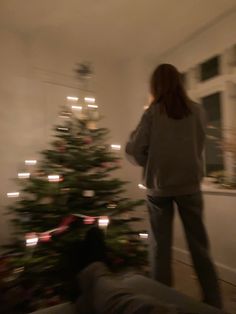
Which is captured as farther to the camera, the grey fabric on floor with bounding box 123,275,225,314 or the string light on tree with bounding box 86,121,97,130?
the string light on tree with bounding box 86,121,97,130

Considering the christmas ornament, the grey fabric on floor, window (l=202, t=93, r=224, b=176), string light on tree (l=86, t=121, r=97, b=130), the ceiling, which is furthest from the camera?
Result: window (l=202, t=93, r=224, b=176)

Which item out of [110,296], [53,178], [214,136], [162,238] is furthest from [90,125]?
[110,296]

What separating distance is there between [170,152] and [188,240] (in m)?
0.45

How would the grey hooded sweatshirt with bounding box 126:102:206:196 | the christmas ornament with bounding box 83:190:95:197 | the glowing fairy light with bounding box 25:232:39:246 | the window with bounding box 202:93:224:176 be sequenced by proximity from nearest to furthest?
the grey hooded sweatshirt with bounding box 126:102:206:196 < the glowing fairy light with bounding box 25:232:39:246 < the christmas ornament with bounding box 83:190:95:197 < the window with bounding box 202:93:224:176

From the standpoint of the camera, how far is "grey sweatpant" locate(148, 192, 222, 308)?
1355 mm

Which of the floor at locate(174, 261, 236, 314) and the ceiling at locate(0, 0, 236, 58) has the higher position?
the ceiling at locate(0, 0, 236, 58)

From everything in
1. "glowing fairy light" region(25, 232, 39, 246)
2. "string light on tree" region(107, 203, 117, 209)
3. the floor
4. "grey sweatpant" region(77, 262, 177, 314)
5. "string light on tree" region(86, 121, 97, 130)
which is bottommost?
the floor

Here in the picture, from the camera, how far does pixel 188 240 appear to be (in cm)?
140

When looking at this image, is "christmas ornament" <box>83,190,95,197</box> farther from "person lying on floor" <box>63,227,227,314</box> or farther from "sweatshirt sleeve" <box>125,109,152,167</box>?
"person lying on floor" <box>63,227,227,314</box>

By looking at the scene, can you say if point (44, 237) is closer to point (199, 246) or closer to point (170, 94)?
point (199, 246)

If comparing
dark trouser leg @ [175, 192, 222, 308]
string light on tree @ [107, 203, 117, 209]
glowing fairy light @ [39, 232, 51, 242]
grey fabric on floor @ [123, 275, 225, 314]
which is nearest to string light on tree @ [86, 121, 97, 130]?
string light on tree @ [107, 203, 117, 209]

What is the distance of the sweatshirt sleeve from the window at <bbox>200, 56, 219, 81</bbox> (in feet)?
5.23

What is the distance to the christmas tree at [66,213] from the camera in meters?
1.65

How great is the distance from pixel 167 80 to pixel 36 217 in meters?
1.16
